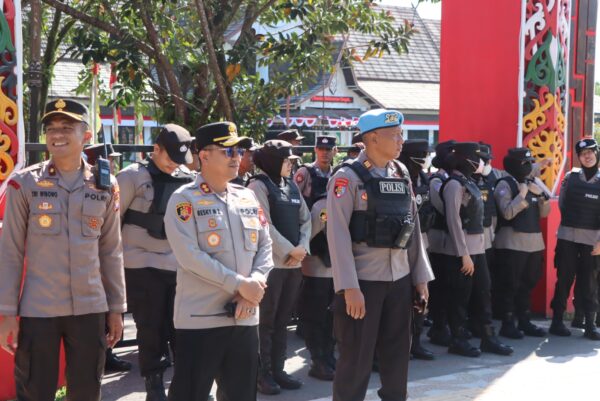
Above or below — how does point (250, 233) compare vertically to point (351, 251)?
above

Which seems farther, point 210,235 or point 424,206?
point 424,206

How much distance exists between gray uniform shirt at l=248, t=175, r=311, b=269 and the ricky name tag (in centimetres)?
161

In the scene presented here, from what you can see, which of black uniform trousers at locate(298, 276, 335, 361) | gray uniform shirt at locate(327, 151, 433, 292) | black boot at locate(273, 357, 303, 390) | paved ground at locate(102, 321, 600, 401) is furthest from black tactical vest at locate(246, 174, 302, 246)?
gray uniform shirt at locate(327, 151, 433, 292)

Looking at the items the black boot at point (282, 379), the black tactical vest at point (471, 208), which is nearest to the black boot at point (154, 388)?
the black boot at point (282, 379)

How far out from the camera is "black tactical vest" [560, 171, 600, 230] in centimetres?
941

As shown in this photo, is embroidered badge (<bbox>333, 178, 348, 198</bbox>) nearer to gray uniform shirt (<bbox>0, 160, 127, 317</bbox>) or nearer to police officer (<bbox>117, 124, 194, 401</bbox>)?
police officer (<bbox>117, 124, 194, 401</bbox>)

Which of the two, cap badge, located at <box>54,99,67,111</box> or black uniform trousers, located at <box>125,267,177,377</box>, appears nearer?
cap badge, located at <box>54,99,67,111</box>

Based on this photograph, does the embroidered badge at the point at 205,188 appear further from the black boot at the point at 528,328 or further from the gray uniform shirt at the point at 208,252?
the black boot at the point at 528,328

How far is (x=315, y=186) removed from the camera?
830cm

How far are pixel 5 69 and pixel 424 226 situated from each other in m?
4.02

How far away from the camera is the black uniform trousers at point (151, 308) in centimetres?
625

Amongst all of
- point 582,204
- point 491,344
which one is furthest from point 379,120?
point 582,204

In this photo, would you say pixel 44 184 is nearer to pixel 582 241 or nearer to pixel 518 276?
pixel 518 276

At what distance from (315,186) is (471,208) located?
158cm
